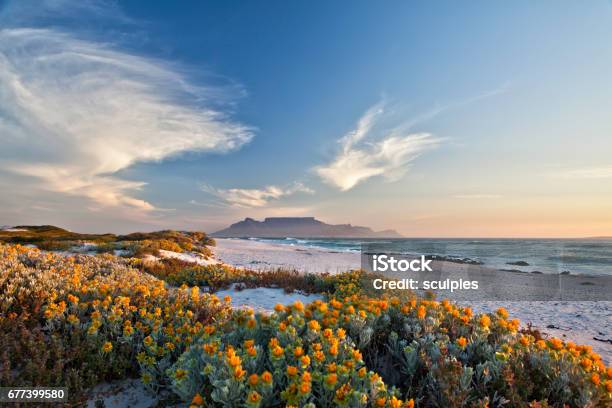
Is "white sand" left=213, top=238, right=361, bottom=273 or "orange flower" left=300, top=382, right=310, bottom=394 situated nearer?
"orange flower" left=300, top=382, right=310, bottom=394

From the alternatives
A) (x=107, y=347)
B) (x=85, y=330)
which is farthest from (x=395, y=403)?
(x=85, y=330)

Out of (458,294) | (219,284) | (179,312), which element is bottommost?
(458,294)

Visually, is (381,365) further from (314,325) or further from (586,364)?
(586,364)

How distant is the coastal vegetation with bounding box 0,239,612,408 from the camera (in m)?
2.69

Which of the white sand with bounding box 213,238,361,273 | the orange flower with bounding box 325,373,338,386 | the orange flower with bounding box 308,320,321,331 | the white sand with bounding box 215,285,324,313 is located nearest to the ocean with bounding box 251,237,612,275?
the white sand with bounding box 213,238,361,273

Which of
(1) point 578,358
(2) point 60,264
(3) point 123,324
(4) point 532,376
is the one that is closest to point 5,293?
(3) point 123,324

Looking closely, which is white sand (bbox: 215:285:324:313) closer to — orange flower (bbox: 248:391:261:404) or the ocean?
orange flower (bbox: 248:391:261:404)

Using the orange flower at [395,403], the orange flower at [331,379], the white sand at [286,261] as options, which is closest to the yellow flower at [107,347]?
the orange flower at [331,379]

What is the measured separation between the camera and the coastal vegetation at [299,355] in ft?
8.83

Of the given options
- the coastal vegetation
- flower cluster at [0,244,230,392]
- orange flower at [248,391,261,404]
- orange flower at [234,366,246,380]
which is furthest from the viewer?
flower cluster at [0,244,230,392]

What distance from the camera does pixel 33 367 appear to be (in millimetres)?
3637

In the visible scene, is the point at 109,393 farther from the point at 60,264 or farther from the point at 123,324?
the point at 60,264

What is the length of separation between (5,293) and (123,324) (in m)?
2.24

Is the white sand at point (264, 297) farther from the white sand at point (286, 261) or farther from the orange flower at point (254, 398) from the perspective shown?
the orange flower at point (254, 398)
